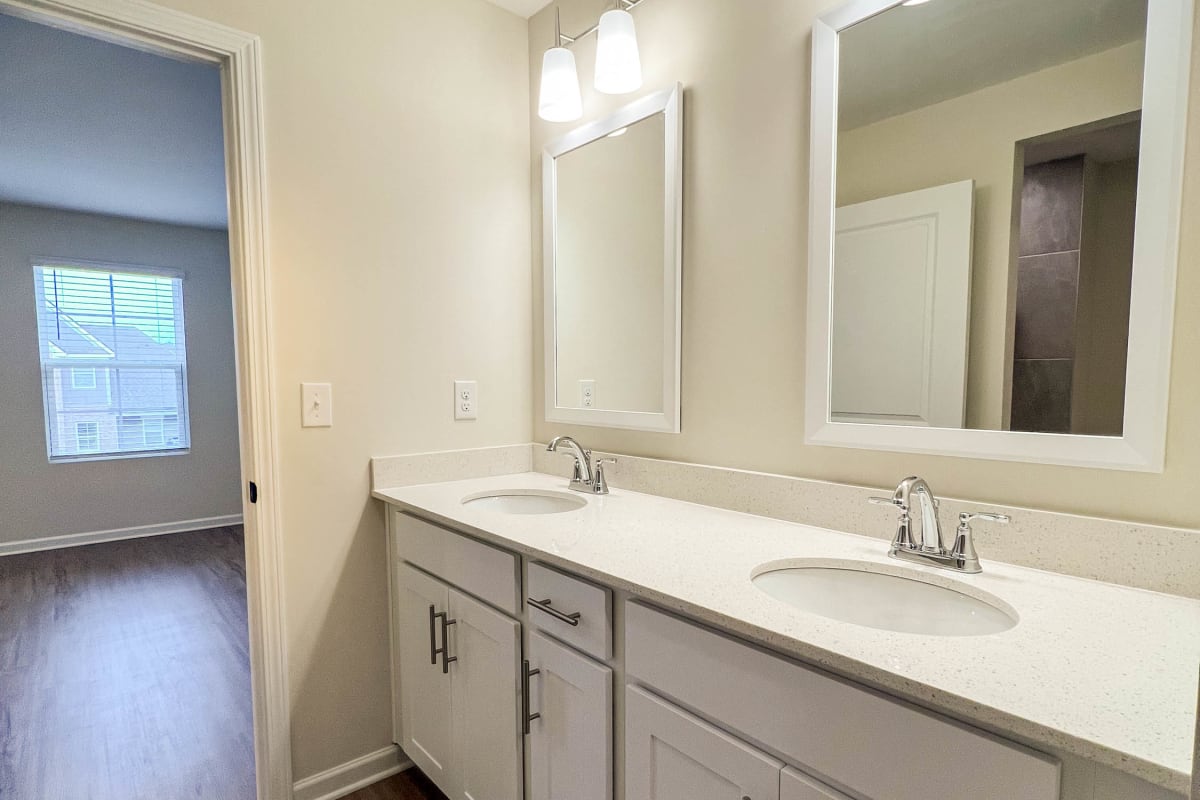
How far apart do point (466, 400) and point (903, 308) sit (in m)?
1.29

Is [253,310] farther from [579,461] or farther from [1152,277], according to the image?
[1152,277]

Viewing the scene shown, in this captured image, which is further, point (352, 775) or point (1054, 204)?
point (352, 775)

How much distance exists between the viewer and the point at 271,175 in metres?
1.53

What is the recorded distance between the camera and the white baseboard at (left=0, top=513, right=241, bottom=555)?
160 inches

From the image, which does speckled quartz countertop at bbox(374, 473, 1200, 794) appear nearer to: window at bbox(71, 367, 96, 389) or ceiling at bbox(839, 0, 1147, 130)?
ceiling at bbox(839, 0, 1147, 130)

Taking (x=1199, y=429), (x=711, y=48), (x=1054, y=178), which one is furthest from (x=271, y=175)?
(x=1199, y=429)

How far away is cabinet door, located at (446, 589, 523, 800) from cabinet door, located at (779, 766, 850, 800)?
25.0 inches

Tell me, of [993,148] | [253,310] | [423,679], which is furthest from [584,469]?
[993,148]

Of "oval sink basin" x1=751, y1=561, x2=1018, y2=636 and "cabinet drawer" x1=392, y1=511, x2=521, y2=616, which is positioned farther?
"cabinet drawer" x1=392, y1=511, x2=521, y2=616

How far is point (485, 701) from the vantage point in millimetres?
1356

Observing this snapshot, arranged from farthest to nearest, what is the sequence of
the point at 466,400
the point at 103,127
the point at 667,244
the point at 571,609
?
the point at 103,127, the point at 466,400, the point at 667,244, the point at 571,609

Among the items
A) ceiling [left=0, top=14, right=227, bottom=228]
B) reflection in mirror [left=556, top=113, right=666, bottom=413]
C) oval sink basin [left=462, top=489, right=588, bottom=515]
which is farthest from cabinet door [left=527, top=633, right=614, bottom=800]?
ceiling [left=0, top=14, right=227, bottom=228]

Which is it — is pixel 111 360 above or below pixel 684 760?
above

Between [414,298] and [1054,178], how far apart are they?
1555 mm
